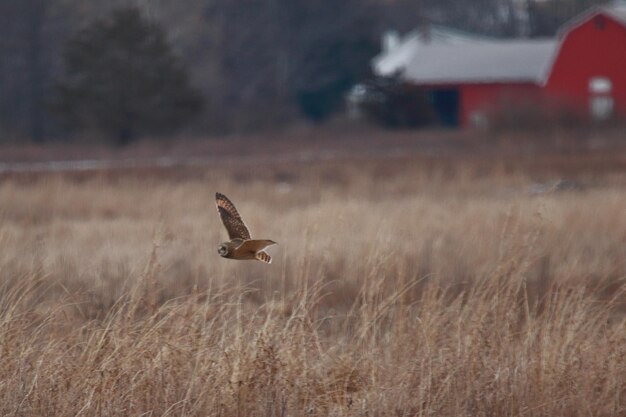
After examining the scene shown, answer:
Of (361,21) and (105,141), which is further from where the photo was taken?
(361,21)

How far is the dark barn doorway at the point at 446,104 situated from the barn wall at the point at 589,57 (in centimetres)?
Answer: 501

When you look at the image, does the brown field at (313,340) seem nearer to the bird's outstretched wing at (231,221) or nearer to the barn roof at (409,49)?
the bird's outstretched wing at (231,221)

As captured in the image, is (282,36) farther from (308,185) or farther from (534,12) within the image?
(308,185)

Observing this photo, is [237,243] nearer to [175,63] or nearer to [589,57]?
[175,63]

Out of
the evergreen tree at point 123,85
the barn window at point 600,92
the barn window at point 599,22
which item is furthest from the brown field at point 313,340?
the barn window at point 599,22

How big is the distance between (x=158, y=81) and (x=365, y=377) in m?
37.3

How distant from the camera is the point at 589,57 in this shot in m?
48.1

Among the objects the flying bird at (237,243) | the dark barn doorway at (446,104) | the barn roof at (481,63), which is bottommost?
the dark barn doorway at (446,104)

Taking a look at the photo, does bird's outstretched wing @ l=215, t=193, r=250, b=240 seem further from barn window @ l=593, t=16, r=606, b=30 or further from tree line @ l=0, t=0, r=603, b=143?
barn window @ l=593, t=16, r=606, b=30

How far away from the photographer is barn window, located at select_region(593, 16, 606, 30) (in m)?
47.8

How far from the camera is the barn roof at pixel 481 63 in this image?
51.5 meters

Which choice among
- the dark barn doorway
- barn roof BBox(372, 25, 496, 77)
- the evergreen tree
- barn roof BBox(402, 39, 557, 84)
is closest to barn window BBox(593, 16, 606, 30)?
barn roof BBox(402, 39, 557, 84)

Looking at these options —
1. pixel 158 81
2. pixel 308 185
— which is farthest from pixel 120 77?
pixel 308 185

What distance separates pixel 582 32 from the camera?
158 ft
